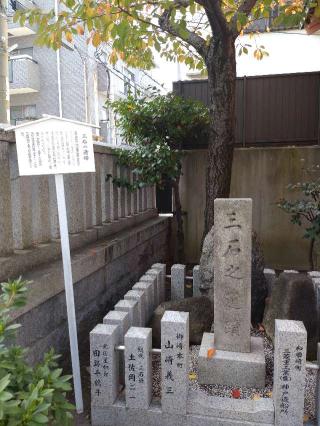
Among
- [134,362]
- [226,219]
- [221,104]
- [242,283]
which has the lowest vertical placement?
[134,362]

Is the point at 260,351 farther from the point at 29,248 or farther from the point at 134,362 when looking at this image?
the point at 29,248

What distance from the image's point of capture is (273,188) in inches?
253

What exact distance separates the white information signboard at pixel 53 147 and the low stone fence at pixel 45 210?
31 cm

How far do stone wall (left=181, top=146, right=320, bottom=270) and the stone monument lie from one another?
370 cm

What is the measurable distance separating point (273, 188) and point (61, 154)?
4.71 metres

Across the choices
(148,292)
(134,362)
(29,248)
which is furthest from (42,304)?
(148,292)

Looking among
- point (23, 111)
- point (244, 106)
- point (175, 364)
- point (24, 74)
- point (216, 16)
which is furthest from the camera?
point (23, 111)

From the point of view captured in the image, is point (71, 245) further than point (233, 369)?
Yes

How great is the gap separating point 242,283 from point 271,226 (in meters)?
3.76

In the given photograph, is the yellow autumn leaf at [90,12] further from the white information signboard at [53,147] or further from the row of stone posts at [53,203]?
the white information signboard at [53,147]

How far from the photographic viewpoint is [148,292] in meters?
3.85

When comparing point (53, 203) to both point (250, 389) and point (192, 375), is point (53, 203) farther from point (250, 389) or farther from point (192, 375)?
point (250, 389)

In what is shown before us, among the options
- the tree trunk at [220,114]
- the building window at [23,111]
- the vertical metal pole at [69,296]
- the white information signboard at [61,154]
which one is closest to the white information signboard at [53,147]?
the white information signboard at [61,154]

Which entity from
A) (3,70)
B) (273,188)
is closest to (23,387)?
(3,70)
